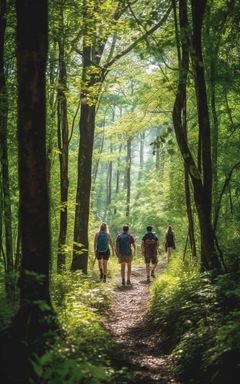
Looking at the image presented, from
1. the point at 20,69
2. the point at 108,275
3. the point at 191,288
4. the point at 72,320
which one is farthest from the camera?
the point at 108,275

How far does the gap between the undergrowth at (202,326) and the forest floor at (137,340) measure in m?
0.19

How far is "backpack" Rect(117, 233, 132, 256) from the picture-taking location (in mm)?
14031

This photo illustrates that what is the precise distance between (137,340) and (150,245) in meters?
7.70

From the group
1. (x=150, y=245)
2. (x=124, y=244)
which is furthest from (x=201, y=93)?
(x=150, y=245)

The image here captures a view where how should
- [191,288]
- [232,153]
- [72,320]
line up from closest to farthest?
[72,320]
[191,288]
[232,153]

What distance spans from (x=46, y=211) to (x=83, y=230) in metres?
7.43

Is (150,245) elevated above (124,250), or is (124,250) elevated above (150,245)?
(150,245)

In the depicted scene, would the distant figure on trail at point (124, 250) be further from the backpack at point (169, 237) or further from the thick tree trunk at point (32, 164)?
the thick tree trunk at point (32, 164)

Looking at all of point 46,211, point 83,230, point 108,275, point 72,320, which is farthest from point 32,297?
point 108,275

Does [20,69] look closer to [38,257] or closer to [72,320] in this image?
[38,257]

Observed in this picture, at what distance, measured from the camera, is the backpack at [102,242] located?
44.2ft

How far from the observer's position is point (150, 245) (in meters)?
14.9

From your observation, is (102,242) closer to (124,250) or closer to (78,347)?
(124,250)

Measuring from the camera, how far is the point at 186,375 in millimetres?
5188
